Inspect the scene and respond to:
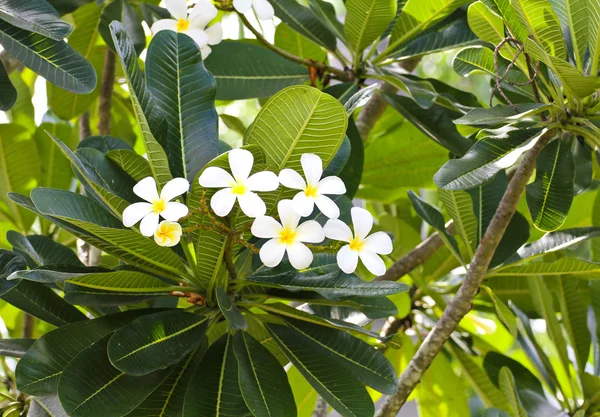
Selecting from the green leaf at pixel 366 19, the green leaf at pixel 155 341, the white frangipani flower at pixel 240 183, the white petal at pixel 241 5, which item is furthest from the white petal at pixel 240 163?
the green leaf at pixel 366 19

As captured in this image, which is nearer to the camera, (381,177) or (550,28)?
(550,28)

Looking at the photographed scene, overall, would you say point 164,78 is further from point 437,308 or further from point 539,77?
point 437,308

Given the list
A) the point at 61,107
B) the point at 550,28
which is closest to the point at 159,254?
the point at 550,28

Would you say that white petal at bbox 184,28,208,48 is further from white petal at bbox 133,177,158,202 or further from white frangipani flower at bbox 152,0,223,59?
white petal at bbox 133,177,158,202

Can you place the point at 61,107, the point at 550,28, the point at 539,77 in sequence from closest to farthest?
the point at 550,28 < the point at 539,77 < the point at 61,107

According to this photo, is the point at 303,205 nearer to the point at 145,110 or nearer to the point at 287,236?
the point at 287,236

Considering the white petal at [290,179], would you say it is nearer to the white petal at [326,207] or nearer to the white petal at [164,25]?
the white petal at [326,207]
